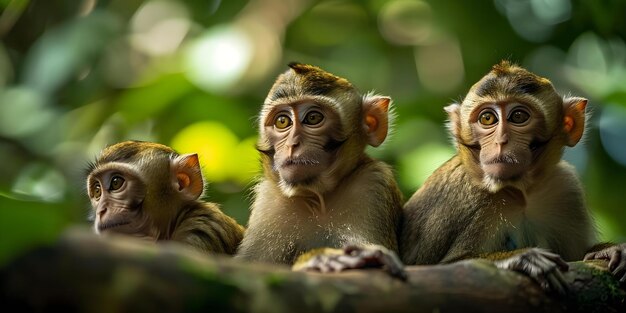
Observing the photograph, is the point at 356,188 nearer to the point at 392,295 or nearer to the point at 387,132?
the point at 387,132

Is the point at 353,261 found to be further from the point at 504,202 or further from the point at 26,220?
the point at 504,202

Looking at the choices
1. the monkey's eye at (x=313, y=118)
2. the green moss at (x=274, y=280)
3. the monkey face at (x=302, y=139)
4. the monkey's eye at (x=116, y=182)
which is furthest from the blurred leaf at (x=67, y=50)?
the green moss at (x=274, y=280)

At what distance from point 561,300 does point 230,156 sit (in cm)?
610

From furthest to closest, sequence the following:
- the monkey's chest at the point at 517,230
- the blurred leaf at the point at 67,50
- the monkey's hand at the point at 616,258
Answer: the blurred leaf at the point at 67,50 → the monkey's chest at the point at 517,230 → the monkey's hand at the point at 616,258

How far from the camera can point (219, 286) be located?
Answer: 4.01m

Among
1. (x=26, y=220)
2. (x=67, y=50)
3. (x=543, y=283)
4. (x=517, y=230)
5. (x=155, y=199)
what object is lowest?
(x=517, y=230)

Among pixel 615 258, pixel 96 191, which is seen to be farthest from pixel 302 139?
pixel 615 258

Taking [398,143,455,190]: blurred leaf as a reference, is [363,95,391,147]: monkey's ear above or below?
above

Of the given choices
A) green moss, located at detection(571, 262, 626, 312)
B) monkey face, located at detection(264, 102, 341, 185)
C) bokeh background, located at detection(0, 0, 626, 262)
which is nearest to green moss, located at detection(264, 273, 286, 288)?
green moss, located at detection(571, 262, 626, 312)

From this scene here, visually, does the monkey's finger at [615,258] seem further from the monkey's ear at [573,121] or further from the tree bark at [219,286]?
the monkey's ear at [573,121]

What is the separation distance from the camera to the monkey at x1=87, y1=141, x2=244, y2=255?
789 cm

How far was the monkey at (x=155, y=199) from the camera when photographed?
7895mm

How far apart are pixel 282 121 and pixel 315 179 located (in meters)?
0.67

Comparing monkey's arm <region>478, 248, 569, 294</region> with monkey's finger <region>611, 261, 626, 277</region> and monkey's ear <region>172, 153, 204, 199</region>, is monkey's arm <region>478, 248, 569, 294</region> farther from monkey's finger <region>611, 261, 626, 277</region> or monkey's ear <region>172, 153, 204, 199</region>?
monkey's ear <region>172, 153, 204, 199</region>
